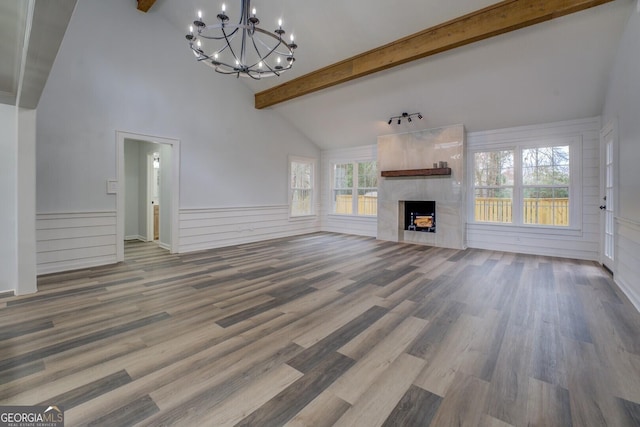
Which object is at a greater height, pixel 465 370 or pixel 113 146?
pixel 113 146

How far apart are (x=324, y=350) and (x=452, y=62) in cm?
482

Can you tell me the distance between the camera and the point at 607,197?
14.8 feet

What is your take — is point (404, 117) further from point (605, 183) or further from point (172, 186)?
point (172, 186)

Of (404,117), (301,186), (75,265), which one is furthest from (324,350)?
(301,186)

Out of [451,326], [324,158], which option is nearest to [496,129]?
[324,158]

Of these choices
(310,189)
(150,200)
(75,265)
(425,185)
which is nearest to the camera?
(75,265)

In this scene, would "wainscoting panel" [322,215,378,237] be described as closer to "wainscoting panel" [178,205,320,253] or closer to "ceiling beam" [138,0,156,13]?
"wainscoting panel" [178,205,320,253]

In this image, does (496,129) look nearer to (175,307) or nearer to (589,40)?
(589,40)

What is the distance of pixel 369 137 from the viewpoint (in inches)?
292

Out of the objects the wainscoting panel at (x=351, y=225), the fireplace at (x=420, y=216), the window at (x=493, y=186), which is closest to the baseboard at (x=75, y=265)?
the wainscoting panel at (x=351, y=225)

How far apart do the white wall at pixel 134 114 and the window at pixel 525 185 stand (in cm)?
503

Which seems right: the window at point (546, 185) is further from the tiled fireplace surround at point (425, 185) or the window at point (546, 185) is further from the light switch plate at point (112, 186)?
the light switch plate at point (112, 186)

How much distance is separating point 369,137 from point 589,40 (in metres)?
4.32

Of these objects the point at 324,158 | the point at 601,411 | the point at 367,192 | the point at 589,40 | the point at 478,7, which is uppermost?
the point at 478,7
